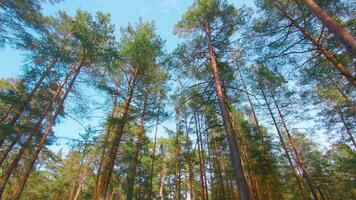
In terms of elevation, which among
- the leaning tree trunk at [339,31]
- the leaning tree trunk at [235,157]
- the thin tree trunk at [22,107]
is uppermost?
the thin tree trunk at [22,107]

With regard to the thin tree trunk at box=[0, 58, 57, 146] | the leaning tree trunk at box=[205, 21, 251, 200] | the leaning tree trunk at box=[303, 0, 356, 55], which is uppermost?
the thin tree trunk at box=[0, 58, 57, 146]

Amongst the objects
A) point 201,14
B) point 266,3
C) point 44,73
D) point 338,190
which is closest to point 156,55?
point 201,14

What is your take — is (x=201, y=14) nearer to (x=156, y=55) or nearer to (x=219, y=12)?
(x=219, y=12)

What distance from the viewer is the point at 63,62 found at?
10883 millimetres

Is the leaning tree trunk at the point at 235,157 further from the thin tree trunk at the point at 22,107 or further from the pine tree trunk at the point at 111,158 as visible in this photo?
the thin tree trunk at the point at 22,107

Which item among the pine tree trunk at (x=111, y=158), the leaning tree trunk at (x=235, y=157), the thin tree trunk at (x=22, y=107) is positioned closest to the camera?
the leaning tree trunk at (x=235, y=157)

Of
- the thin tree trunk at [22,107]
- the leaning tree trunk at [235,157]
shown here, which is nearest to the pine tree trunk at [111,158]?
the leaning tree trunk at [235,157]

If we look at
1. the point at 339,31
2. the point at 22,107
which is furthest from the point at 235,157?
the point at 22,107

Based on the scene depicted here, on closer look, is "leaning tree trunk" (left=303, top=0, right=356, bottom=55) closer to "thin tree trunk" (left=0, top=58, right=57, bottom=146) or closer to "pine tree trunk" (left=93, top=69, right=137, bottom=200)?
"pine tree trunk" (left=93, top=69, right=137, bottom=200)

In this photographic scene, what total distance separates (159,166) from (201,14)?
2351cm

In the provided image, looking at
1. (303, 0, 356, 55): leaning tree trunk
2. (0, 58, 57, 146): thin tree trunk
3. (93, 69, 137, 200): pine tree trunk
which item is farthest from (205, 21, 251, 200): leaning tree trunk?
(0, 58, 57, 146): thin tree trunk

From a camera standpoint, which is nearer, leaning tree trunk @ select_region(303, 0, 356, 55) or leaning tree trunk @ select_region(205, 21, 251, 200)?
leaning tree trunk @ select_region(303, 0, 356, 55)

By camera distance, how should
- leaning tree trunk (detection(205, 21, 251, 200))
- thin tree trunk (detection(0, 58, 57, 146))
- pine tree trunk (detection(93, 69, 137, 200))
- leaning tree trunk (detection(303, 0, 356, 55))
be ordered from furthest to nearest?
thin tree trunk (detection(0, 58, 57, 146))
pine tree trunk (detection(93, 69, 137, 200))
leaning tree trunk (detection(205, 21, 251, 200))
leaning tree trunk (detection(303, 0, 356, 55))

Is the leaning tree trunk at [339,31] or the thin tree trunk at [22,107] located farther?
the thin tree trunk at [22,107]
